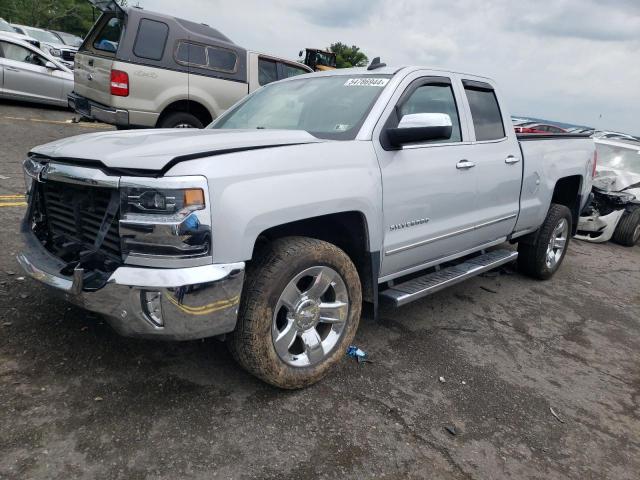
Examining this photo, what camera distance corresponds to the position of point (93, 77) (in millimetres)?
7695

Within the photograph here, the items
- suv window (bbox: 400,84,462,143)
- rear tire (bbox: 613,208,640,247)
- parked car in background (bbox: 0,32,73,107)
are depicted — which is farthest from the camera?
parked car in background (bbox: 0,32,73,107)

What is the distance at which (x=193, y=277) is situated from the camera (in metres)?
2.16

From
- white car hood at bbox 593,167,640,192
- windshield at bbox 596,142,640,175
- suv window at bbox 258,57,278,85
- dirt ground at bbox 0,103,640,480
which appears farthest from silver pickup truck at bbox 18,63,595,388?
windshield at bbox 596,142,640,175

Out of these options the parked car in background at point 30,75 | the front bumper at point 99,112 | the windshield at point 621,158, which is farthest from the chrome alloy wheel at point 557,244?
the parked car in background at point 30,75

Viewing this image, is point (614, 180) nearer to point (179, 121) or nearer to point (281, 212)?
point (179, 121)

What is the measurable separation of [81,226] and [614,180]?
833cm

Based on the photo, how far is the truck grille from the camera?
7.52 ft

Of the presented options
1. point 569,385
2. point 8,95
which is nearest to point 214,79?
point 8,95

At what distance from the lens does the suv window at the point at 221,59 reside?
28.0 ft

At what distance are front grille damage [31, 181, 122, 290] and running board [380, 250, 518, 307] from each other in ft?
5.58

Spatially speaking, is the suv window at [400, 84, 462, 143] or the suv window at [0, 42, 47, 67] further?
the suv window at [0, 42, 47, 67]

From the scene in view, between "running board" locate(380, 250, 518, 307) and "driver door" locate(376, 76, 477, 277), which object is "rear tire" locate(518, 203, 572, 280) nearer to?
"running board" locate(380, 250, 518, 307)

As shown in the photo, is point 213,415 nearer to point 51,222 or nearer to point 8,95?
point 51,222

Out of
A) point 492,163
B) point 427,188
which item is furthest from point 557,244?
point 427,188
